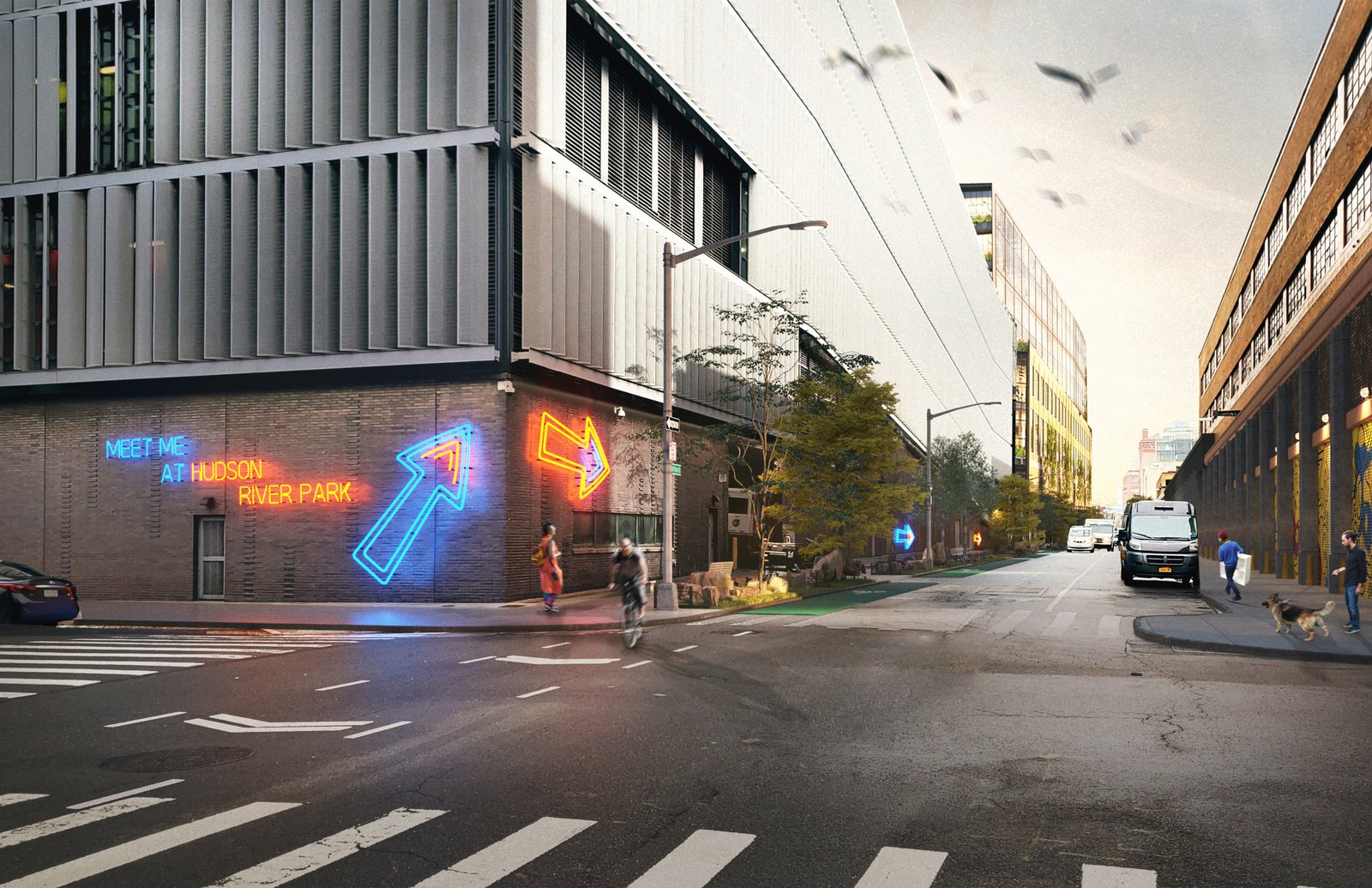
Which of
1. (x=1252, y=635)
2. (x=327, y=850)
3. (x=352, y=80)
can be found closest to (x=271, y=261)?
(x=352, y=80)

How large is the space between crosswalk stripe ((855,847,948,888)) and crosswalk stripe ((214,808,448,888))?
110 inches

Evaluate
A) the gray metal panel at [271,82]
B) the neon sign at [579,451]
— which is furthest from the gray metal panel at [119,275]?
the neon sign at [579,451]

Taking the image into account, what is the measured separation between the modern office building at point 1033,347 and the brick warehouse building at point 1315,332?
63927 millimetres

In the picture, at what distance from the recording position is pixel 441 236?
83.5 ft

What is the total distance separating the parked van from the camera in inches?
1394

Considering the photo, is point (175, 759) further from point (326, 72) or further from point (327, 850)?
point (326, 72)

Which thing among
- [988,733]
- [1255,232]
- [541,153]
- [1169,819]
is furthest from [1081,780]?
[1255,232]

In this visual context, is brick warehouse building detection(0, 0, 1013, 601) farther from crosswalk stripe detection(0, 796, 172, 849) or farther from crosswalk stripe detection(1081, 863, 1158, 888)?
crosswalk stripe detection(1081, 863, 1158, 888)

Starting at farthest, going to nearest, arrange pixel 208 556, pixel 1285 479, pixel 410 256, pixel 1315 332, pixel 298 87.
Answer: pixel 1285 479, pixel 1315 332, pixel 208 556, pixel 298 87, pixel 410 256

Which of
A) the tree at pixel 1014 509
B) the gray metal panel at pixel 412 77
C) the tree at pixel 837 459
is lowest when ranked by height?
the tree at pixel 1014 509

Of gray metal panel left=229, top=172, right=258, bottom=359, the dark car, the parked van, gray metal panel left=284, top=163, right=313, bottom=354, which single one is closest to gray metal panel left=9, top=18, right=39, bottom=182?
gray metal panel left=229, top=172, right=258, bottom=359

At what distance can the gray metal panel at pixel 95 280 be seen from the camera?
28.6 metres

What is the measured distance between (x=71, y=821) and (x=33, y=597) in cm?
1667

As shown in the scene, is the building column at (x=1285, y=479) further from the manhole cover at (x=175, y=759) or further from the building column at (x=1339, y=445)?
the manhole cover at (x=175, y=759)
